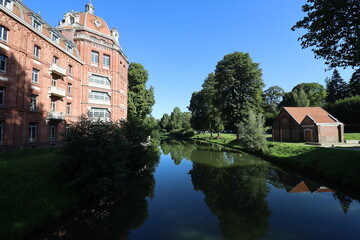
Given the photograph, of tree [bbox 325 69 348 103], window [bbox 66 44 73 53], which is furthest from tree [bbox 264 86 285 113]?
window [bbox 66 44 73 53]

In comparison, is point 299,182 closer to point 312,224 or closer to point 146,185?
point 312,224

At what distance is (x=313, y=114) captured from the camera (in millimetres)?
33125

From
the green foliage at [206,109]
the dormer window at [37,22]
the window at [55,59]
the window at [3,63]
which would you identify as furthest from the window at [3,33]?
the green foliage at [206,109]

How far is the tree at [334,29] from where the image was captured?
10.6m

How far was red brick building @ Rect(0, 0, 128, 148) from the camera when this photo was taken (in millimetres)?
16688

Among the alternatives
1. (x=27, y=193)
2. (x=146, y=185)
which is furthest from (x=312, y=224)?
(x=27, y=193)

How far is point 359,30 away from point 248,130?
18.1 m

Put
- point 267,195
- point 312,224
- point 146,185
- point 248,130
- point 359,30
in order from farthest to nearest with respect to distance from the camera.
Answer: point 248,130 → point 146,185 → point 267,195 → point 359,30 → point 312,224

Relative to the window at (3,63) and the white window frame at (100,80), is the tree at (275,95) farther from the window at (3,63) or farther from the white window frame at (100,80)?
the window at (3,63)

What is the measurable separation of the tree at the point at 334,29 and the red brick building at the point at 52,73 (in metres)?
16.9

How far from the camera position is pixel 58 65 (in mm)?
22875

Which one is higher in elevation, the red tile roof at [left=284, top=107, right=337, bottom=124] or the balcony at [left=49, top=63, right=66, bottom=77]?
the balcony at [left=49, top=63, right=66, bottom=77]

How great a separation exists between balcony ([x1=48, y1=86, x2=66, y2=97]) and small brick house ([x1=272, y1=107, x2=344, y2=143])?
3975cm

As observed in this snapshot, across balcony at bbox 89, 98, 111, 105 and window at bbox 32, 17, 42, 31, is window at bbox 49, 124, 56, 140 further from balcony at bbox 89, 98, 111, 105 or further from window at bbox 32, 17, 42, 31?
window at bbox 32, 17, 42, 31
